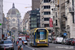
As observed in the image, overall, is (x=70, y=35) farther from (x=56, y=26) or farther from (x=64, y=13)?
(x=56, y=26)

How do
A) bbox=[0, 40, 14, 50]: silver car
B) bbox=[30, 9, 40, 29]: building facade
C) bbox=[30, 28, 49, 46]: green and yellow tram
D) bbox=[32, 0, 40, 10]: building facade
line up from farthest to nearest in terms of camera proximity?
bbox=[32, 0, 40, 10]: building facade, bbox=[30, 9, 40, 29]: building facade, bbox=[30, 28, 49, 46]: green and yellow tram, bbox=[0, 40, 14, 50]: silver car

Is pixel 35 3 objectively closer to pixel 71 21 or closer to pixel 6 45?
pixel 71 21

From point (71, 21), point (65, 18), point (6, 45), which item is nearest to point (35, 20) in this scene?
point (65, 18)

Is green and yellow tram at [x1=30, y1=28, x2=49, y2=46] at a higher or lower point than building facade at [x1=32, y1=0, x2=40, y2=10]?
lower

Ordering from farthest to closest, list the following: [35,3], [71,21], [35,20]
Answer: [35,3]
[35,20]
[71,21]

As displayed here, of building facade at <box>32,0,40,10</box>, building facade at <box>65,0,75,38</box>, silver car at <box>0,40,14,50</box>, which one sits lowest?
silver car at <box>0,40,14,50</box>

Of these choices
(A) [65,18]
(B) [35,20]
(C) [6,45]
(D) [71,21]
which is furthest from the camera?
(B) [35,20]

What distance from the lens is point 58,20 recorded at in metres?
73.2

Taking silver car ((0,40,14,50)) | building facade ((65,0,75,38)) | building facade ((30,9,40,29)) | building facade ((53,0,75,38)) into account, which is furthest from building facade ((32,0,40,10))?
silver car ((0,40,14,50))

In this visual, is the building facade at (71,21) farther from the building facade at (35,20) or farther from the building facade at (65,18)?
the building facade at (35,20)

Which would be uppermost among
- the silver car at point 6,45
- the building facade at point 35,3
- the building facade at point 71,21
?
the building facade at point 35,3

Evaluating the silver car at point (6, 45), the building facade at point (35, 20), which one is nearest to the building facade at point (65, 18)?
the silver car at point (6, 45)

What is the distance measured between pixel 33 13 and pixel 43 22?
40170mm

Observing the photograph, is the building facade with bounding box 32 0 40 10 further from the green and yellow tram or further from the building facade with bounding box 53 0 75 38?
the green and yellow tram
